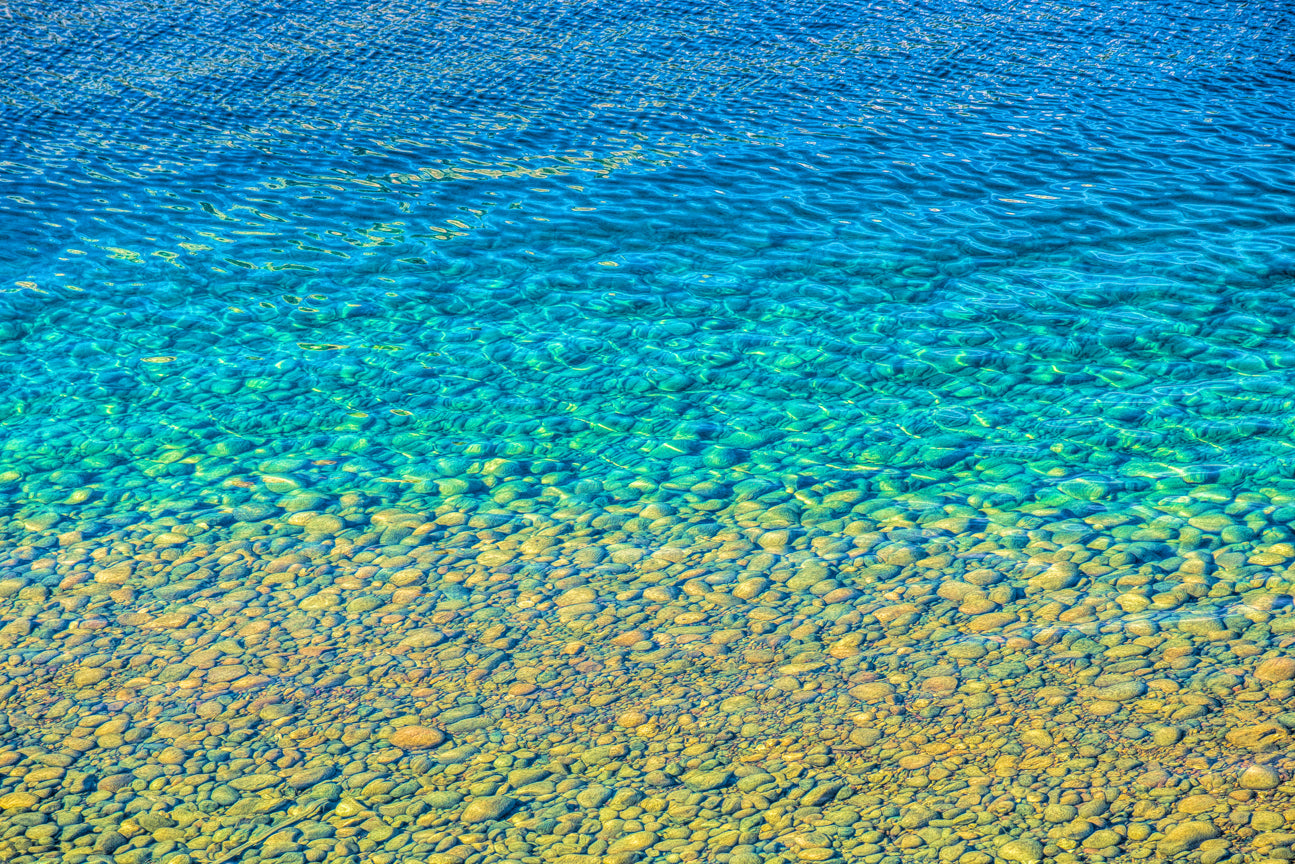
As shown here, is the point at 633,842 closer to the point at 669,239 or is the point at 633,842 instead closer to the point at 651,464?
the point at 651,464

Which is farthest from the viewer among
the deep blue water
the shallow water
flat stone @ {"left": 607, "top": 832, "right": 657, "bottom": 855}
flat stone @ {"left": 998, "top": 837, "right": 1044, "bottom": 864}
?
the deep blue water

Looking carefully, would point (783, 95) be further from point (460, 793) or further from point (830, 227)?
point (460, 793)

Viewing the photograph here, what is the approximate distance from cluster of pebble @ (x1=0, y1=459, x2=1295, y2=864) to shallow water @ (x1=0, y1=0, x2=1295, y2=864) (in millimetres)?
25

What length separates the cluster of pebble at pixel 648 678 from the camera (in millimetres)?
4664

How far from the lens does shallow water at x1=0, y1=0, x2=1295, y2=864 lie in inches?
193

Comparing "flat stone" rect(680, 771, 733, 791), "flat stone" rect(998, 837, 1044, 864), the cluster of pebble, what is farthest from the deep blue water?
"flat stone" rect(998, 837, 1044, 864)

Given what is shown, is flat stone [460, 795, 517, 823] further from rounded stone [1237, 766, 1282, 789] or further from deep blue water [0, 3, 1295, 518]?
deep blue water [0, 3, 1295, 518]

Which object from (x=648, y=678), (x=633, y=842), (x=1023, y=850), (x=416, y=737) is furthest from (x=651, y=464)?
(x=1023, y=850)

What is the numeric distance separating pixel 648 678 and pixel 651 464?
2221mm

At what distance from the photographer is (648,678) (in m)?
5.59

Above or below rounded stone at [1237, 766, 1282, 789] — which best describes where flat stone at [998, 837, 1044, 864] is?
below

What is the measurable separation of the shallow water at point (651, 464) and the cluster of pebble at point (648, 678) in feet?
0.08

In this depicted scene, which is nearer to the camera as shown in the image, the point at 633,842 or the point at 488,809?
the point at 633,842

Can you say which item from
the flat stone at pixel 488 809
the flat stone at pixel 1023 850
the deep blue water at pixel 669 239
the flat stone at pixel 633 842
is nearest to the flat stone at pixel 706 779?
the flat stone at pixel 633 842
